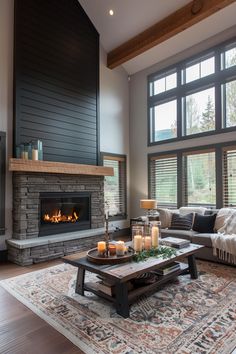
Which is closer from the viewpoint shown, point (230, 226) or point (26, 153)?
point (230, 226)

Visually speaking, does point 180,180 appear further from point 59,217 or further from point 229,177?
point 59,217

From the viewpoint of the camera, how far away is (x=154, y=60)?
6.24 m

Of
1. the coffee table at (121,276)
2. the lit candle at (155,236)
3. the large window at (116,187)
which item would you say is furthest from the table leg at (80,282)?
the large window at (116,187)

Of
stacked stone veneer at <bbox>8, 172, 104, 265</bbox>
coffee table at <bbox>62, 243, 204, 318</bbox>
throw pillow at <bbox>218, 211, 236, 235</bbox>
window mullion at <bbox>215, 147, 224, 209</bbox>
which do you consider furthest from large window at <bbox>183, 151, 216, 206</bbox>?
coffee table at <bbox>62, 243, 204, 318</bbox>

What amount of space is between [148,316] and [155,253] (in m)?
0.69

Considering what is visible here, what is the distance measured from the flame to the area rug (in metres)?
1.49

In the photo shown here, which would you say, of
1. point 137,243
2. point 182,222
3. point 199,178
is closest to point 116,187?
point 199,178

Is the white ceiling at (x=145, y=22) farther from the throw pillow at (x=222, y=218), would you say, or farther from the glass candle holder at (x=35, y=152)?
the throw pillow at (x=222, y=218)

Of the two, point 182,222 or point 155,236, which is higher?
point 155,236

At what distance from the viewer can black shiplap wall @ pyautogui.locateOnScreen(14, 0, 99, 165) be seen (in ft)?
14.7

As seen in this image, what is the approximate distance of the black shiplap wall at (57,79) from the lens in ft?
14.7

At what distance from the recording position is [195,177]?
5.57m

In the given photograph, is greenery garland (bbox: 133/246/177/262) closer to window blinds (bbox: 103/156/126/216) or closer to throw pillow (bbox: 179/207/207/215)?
throw pillow (bbox: 179/207/207/215)

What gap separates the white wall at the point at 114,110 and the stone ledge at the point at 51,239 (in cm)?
143
